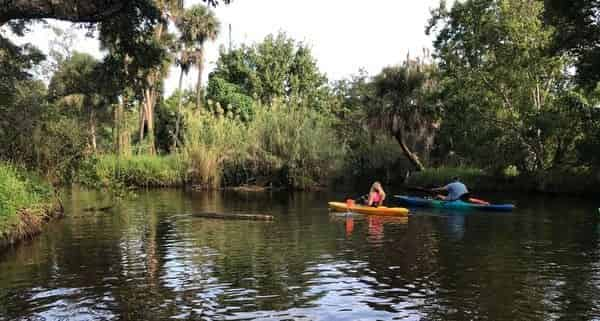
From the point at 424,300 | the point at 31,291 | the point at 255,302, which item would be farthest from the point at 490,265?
the point at 31,291

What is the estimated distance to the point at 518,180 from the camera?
116 ft

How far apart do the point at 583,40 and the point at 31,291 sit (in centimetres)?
2064

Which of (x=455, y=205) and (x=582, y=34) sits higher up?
(x=582, y=34)

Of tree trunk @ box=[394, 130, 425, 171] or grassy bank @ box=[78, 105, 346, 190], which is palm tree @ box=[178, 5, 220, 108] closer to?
grassy bank @ box=[78, 105, 346, 190]

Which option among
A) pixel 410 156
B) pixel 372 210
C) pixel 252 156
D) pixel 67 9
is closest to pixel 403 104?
pixel 410 156

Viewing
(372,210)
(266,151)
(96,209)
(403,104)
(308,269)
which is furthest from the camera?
(403,104)

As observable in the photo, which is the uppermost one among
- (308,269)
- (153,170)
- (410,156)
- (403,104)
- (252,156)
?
(403,104)

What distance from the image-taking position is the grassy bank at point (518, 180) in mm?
30953

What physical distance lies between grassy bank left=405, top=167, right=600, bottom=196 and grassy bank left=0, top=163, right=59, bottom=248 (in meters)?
24.1

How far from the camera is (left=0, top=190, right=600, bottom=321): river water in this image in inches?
355

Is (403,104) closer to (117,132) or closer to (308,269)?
(117,132)

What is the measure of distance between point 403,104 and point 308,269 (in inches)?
1105

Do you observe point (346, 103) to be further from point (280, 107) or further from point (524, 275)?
point (524, 275)

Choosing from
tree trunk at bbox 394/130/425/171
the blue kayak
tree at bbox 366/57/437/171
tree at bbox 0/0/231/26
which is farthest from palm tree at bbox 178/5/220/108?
tree at bbox 0/0/231/26
